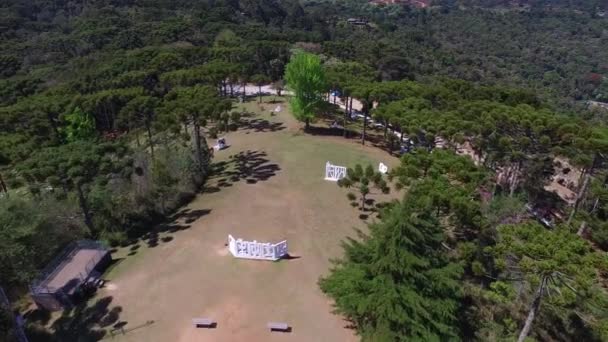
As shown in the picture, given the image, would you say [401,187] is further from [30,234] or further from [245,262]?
[30,234]

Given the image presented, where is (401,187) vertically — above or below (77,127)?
above

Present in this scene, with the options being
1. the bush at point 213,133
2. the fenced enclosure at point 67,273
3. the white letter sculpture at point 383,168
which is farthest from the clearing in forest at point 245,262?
the bush at point 213,133

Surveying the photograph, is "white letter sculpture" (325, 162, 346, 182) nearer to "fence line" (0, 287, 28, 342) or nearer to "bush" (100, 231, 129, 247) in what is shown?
"bush" (100, 231, 129, 247)

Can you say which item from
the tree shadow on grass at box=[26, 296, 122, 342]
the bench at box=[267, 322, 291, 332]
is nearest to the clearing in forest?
the bench at box=[267, 322, 291, 332]

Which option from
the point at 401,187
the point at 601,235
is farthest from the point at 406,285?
the point at 601,235

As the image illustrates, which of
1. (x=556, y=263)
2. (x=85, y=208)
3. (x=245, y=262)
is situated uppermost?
(x=556, y=263)

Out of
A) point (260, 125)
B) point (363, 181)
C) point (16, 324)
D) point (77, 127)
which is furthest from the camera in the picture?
Result: point (260, 125)

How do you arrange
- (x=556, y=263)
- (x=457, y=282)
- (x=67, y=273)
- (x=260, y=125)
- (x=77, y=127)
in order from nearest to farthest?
(x=556, y=263) < (x=457, y=282) < (x=67, y=273) < (x=77, y=127) < (x=260, y=125)
